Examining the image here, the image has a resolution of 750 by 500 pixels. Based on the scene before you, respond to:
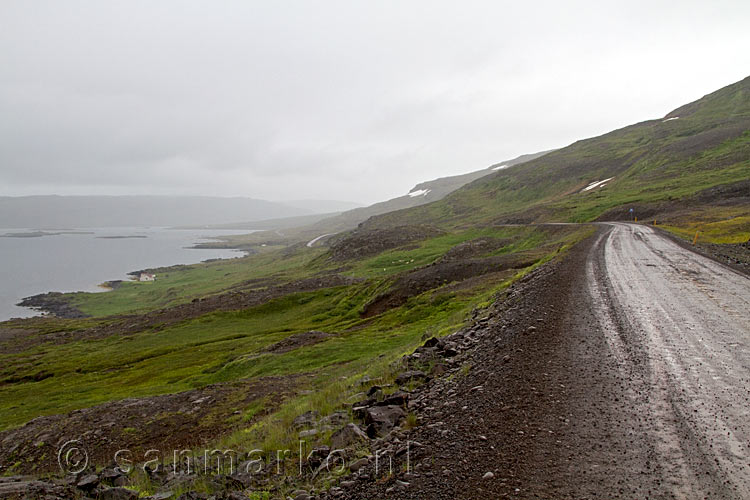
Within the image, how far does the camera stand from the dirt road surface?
540 cm

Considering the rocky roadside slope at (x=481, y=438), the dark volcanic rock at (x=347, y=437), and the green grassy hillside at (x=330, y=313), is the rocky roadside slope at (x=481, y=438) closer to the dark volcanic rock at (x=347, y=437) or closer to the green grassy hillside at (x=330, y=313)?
the dark volcanic rock at (x=347, y=437)

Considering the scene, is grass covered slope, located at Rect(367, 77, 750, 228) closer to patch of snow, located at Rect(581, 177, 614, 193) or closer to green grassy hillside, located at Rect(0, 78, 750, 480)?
green grassy hillside, located at Rect(0, 78, 750, 480)

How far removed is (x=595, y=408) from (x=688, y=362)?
11.6 feet

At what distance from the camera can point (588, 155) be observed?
136000 millimetres

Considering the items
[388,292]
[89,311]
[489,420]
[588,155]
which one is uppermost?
[588,155]

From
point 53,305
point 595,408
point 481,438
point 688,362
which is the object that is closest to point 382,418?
point 481,438

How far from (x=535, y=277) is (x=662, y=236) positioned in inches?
790

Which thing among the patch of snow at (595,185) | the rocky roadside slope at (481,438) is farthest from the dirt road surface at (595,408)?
the patch of snow at (595,185)

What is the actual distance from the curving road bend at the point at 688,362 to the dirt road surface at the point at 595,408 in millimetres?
29

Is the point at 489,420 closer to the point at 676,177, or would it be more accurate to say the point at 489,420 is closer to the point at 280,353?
the point at 280,353

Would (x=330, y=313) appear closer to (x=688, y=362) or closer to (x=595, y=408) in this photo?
(x=688, y=362)

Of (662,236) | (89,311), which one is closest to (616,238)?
(662,236)

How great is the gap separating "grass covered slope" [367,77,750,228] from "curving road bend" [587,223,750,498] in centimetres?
3846

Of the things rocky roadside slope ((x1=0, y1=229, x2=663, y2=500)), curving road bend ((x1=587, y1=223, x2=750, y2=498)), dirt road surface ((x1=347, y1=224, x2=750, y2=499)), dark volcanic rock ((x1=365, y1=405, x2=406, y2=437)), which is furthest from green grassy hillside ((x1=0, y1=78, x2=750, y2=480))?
curving road bend ((x1=587, y1=223, x2=750, y2=498))
